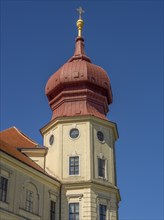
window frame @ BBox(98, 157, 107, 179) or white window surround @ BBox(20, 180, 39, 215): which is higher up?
window frame @ BBox(98, 157, 107, 179)

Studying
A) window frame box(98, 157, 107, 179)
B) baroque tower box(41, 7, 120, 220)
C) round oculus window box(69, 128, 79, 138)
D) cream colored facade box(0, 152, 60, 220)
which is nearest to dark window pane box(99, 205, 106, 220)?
baroque tower box(41, 7, 120, 220)

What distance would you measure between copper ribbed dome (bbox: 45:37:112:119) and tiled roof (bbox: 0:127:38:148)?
10.0 ft

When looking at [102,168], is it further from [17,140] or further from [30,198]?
[17,140]

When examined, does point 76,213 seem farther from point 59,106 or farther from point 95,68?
point 95,68

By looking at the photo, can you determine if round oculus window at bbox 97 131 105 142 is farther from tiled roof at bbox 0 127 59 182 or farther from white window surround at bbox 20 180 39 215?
white window surround at bbox 20 180 39 215

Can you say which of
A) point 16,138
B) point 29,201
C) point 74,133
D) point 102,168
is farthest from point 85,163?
point 16,138

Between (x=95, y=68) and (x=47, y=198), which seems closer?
(x=47, y=198)

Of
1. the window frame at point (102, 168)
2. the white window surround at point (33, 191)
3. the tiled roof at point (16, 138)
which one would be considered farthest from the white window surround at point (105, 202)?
the tiled roof at point (16, 138)

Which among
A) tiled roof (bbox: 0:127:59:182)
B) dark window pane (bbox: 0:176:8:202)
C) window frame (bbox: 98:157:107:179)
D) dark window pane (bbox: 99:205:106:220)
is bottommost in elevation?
dark window pane (bbox: 99:205:106:220)

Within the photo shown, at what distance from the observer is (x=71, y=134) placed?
112 feet

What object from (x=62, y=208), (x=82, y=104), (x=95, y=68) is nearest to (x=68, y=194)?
(x=62, y=208)

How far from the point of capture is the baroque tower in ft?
104

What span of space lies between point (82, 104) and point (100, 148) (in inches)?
168

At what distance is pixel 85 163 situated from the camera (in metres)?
32.8
